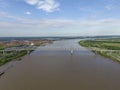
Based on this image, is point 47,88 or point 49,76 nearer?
point 47,88

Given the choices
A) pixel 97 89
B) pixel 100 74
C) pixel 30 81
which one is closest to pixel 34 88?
pixel 30 81

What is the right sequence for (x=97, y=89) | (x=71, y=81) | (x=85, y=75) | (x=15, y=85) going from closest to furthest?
(x=97, y=89) → (x=15, y=85) → (x=71, y=81) → (x=85, y=75)

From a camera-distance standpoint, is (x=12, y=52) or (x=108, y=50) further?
(x=12, y=52)

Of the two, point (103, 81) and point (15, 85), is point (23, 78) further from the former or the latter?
point (103, 81)

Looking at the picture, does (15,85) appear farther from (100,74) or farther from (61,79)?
(100,74)

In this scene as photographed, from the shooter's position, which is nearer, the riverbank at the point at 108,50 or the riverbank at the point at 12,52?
the riverbank at the point at 12,52

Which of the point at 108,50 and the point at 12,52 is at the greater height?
the point at 108,50

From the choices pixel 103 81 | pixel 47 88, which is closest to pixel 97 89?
pixel 103 81

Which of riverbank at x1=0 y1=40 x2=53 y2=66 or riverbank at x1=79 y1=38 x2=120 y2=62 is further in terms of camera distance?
riverbank at x1=79 y1=38 x2=120 y2=62

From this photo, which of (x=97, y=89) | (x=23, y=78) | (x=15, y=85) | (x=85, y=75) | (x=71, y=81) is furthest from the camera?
(x=85, y=75)
